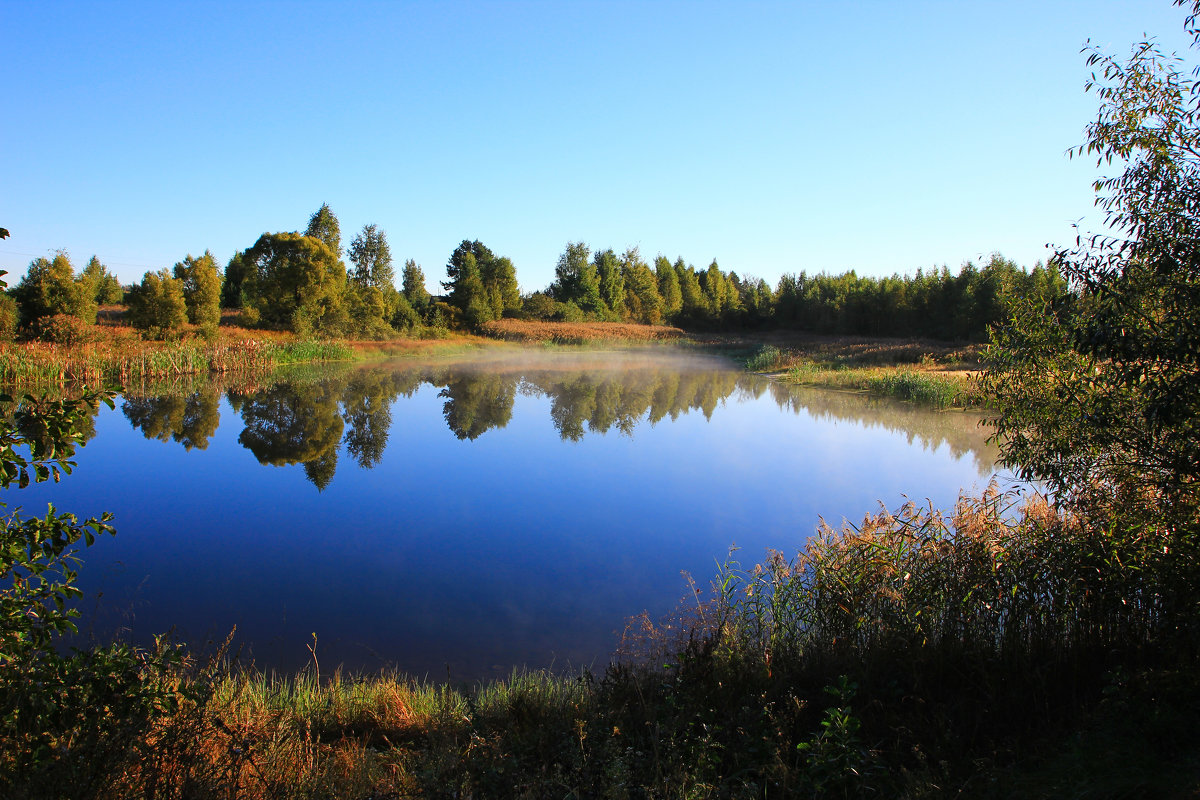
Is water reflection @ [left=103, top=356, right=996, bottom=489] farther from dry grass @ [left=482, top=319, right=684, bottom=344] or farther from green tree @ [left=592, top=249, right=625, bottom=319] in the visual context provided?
green tree @ [left=592, top=249, right=625, bottom=319]

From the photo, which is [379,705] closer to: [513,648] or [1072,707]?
[513,648]

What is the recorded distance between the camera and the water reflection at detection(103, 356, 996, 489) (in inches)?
519

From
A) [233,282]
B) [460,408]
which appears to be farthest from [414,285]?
[460,408]

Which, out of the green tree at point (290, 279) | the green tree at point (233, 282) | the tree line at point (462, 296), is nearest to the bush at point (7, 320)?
the tree line at point (462, 296)

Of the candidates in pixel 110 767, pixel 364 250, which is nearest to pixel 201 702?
pixel 110 767

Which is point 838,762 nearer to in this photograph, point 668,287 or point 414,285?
point 414,285

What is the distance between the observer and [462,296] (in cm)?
4828

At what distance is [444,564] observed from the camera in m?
7.02

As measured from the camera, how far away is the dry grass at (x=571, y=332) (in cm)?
4641

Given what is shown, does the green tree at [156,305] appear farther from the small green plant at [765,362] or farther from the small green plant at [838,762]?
the small green plant at [838,762]

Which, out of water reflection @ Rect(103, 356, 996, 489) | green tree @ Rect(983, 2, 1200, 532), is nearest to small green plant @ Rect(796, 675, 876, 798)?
green tree @ Rect(983, 2, 1200, 532)

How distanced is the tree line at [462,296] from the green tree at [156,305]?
42 mm

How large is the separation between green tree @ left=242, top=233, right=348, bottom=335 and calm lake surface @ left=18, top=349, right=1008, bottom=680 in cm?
1526

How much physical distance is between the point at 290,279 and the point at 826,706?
33947 millimetres
